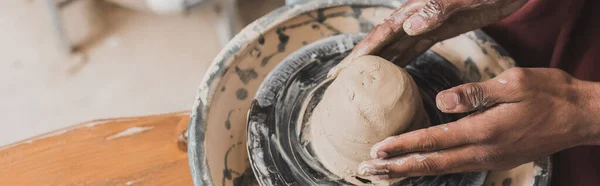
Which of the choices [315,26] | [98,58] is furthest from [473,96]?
[98,58]

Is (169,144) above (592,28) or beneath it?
beneath

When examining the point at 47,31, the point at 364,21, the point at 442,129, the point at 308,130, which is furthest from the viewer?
the point at 47,31

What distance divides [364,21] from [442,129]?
1.77ft

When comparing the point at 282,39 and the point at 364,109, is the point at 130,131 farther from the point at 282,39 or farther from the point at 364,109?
the point at 364,109

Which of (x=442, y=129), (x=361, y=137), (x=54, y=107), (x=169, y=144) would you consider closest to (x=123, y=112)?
(x=54, y=107)

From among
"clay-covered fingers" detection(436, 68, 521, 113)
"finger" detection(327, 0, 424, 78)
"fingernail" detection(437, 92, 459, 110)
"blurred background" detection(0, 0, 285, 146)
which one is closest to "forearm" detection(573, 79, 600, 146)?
"clay-covered fingers" detection(436, 68, 521, 113)

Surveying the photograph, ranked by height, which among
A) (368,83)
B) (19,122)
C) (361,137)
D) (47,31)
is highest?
(368,83)

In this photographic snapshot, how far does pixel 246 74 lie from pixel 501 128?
0.63m

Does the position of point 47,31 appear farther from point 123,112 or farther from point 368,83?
point 368,83

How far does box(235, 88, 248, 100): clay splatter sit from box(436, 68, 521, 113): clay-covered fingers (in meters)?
0.54

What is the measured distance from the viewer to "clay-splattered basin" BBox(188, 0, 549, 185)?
1.17 m

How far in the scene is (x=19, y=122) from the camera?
2.41 meters

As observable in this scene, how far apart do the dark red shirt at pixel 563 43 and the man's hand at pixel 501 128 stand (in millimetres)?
201

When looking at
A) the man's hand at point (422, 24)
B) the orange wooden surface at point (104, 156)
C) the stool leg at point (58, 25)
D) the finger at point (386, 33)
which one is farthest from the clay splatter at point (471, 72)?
the stool leg at point (58, 25)
